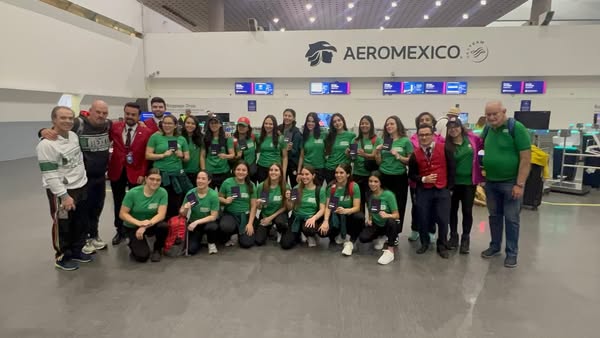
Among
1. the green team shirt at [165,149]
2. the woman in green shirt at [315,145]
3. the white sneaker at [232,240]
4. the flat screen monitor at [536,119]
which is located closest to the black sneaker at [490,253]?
the woman in green shirt at [315,145]

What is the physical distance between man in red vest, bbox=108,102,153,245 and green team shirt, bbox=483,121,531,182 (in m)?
3.50

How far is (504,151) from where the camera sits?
3.45 metres

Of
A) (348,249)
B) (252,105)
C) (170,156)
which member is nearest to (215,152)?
(170,156)

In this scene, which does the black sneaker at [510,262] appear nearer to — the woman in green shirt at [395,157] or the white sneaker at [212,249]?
the woman in green shirt at [395,157]

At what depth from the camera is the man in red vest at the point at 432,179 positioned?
3.65 m

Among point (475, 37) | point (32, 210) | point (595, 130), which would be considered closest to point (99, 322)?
point (32, 210)

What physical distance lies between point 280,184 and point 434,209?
1.67 meters

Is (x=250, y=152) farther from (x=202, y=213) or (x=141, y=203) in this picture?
(x=141, y=203)

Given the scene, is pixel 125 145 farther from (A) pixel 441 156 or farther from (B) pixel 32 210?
(A) pixel 441 156

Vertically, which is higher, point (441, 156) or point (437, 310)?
point (441, 156)

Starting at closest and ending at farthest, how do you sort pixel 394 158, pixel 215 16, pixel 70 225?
pixel 70 225 → pixel 394 158 → pixel 215 16

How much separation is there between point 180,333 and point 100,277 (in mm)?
1290

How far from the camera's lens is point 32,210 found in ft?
17.5

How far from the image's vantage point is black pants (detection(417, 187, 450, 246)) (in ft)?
12.1
